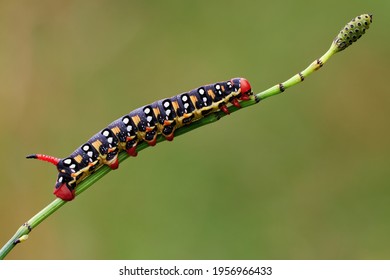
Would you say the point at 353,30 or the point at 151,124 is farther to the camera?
the point at 151,124

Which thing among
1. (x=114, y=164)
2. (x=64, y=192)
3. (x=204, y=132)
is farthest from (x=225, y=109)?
(x=204, y=132)

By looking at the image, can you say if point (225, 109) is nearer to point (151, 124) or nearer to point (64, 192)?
point (151, 124)

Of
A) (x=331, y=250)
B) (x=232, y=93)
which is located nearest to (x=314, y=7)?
(x=331, y=250)

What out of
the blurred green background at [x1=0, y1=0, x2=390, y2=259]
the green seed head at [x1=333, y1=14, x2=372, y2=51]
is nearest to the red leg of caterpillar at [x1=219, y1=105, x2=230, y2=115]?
the green seed head at [x1=333, y1=14, x2=372, y2=51]

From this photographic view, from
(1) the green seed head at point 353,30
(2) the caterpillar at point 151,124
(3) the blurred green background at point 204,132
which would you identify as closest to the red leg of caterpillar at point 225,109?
(2) the caterpillar at point 151,124

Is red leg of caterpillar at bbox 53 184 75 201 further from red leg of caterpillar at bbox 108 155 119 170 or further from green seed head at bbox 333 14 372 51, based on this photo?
green seed head at bbox 333 14 372 51

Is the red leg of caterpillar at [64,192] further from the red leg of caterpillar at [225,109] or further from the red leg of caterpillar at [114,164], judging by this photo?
the red leg of caterpillar at [225,109]

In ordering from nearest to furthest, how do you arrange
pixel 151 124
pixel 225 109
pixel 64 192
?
pixel 64 192, pixel 225 109, pixel 151 124
